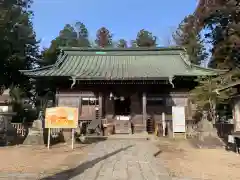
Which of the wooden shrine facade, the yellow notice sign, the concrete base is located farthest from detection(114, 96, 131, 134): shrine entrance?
the yellow notice sign

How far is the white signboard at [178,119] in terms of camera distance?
16.0 meters

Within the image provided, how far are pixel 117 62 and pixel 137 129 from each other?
21.5 ft

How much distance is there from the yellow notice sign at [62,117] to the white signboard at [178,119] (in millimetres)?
6429

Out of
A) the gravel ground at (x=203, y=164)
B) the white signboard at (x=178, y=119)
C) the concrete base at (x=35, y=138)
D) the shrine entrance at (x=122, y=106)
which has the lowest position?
the gravel ground at (x=203, y=164)

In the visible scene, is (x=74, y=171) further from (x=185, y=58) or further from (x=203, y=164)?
(x=185, y=58)

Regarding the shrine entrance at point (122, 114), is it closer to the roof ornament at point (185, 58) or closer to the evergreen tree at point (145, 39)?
the roof ornament at point (185, 58)

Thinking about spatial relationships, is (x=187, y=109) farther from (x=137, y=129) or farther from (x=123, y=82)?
(x=123, y=82)

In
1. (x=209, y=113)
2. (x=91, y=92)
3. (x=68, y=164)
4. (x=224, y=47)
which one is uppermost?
(x=224, y=47)

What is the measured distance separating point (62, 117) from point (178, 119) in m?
7.18

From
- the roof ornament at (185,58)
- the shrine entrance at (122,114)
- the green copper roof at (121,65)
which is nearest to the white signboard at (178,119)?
the green copper roof at (121,65)

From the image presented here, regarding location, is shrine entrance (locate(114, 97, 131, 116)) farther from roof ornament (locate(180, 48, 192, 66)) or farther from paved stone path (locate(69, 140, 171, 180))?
paved stone path (locate(69, 140, 171, 180))

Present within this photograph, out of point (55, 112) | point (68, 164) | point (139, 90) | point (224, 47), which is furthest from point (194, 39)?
point (68, 164)

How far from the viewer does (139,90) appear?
781 inches

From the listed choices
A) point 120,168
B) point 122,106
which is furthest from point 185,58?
point 120,168
